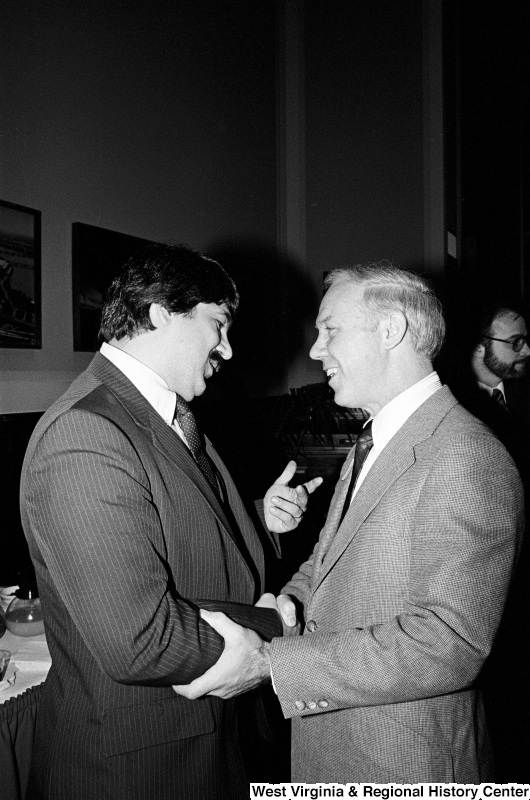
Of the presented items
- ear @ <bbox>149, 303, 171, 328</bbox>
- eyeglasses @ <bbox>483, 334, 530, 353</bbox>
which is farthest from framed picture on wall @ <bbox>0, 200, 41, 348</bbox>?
eyeglasses @ <bbox>483, 334, 530, 353</bbox>

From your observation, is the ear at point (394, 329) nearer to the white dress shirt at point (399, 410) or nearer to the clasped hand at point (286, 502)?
the white dress shirt at point (399, 410)

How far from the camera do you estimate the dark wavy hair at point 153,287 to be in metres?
A: 1.59

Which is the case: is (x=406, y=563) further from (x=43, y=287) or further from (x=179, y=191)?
(x=179, y=191)

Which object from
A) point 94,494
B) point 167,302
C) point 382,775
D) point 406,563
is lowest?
point 382,775

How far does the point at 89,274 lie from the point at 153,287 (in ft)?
8.47

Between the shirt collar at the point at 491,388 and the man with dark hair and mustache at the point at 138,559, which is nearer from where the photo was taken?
the man with dark hair and mustache at the point at 138,559

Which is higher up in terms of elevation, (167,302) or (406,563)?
(167,302)

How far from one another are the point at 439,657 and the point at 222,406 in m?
4.26

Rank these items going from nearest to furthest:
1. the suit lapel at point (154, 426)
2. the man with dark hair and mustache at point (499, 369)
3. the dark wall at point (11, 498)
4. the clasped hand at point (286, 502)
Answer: the suit lapel at point (154, 426) → the clasped hand at point (286, 502) → the dark wall at point (11, 498) → the man with dark hair and mustache at point (499, 369)

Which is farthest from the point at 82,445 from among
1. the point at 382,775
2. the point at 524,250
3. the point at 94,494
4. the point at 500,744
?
the point at 524,250

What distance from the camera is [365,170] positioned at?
6.71 meters

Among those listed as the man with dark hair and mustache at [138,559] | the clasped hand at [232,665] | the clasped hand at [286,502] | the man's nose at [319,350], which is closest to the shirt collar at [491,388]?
the clasped hand at [286,502]

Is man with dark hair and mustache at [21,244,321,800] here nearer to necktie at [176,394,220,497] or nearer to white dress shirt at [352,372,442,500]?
necktie at [176,394,220,497]

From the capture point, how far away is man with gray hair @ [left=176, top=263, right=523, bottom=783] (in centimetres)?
Answer: 123
